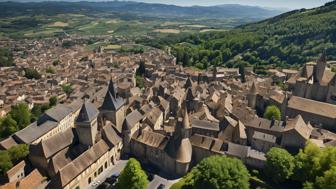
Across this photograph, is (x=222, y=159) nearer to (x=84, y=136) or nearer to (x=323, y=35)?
(x=84, y=136)

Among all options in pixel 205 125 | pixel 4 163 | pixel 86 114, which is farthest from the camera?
pixel 205 125

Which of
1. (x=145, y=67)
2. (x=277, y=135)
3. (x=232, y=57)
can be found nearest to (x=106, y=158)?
(x=277, y=135)

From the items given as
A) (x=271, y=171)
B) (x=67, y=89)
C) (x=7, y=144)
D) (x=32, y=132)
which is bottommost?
(x=67, y=89)

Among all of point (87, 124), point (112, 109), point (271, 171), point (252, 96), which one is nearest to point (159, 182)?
point (87, 124)

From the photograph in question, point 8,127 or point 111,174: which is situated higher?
point 8,127

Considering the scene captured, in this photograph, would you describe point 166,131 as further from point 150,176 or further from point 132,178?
point 132,178
